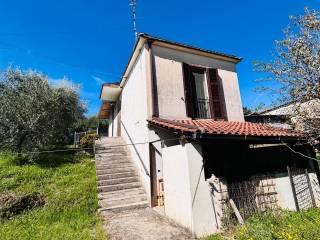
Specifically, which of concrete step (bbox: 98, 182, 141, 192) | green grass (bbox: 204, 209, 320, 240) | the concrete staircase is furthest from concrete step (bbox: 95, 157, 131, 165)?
green grass (bbox: 204, 209, 320, 240)

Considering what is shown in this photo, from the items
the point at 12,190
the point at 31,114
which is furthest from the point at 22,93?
the point at 12,190

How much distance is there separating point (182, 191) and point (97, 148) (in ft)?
25.4

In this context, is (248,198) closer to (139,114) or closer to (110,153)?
(139,114)

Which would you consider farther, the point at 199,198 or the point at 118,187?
the point at 118,187

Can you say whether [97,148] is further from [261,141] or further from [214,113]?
[261,141]

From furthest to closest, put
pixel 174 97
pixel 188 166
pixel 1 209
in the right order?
pixel 174 97 → pixel 1 209 → pixel 188 166

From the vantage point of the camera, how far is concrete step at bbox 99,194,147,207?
8.54 m

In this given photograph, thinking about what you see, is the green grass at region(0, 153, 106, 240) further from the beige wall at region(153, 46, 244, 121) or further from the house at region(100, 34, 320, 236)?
the beige wall at region(153, 46, 244, 121)

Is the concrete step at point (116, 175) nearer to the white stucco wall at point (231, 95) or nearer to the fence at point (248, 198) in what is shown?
the fence at point (248, 198)

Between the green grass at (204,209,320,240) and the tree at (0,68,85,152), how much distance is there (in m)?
10.8

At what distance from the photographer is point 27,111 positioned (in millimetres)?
12211

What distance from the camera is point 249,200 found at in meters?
6.66

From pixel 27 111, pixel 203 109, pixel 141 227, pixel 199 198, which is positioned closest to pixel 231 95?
pixel 203 109

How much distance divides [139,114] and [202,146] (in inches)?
151
